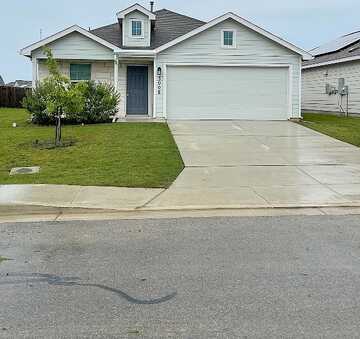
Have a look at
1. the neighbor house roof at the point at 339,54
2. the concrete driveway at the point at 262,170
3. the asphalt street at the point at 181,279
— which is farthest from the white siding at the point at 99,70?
the asphalt street at the point at 181,279

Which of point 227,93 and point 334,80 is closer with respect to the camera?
point 227,93

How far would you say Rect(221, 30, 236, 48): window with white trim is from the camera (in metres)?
24.1

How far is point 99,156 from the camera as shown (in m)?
14.3

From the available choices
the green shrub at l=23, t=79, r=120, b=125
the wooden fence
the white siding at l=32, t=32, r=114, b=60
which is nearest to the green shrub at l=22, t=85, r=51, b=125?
the green shrub at l=23, t=79, r=120, b=125

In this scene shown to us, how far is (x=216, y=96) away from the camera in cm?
2452

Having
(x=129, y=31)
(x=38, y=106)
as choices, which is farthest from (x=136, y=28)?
(x=38, y=106)

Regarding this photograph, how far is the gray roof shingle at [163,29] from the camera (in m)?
25.9

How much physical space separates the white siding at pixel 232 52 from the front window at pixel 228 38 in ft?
0.71

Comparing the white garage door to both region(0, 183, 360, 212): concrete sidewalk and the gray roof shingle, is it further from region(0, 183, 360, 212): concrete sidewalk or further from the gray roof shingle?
region(0, 183, 360, 212): concrete sidewalk

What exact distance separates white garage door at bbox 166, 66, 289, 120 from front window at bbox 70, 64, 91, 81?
372cm

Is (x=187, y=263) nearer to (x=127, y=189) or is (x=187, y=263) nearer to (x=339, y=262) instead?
(x=339, y=262)

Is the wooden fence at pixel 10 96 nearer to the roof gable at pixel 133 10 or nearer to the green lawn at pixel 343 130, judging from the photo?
the roof gable at pixel 133 10

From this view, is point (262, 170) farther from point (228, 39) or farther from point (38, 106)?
point (228, 39)

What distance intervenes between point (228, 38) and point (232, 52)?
64 centimetres
